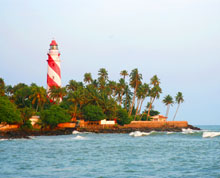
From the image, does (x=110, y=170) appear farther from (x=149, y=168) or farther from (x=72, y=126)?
(x=72, y=126)

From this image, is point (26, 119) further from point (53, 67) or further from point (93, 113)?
point (93, 113)

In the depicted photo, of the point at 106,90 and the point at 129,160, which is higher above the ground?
the point at 106,90

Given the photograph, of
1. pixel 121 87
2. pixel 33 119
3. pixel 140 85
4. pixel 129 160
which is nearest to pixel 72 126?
pixel 33 119

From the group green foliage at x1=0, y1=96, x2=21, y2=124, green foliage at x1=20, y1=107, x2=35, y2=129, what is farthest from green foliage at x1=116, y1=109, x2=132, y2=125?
green foliage at x1=0, y1=96, x2=21, y2=124

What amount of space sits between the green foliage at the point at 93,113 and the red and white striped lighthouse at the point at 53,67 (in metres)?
8.80

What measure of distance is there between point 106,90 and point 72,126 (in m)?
23.9

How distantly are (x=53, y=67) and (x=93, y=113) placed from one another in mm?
14243

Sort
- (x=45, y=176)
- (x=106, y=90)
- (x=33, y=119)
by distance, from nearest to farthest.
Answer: (x=45, y=176)
(x=33, y=119)
(x=106, y=90)

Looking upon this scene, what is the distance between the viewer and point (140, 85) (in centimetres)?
11706

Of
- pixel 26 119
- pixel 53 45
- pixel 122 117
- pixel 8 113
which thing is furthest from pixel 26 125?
pixel 122 117

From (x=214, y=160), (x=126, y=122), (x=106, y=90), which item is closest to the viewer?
(x=214, y=160)

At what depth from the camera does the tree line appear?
74.5 meters

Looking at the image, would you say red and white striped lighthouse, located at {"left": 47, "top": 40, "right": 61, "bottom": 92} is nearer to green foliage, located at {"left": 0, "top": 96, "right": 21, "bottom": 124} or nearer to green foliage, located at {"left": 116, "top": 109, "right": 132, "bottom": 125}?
green foliage, located at {"left": 116, "top": 109, "right": 132, "bottom": 125}

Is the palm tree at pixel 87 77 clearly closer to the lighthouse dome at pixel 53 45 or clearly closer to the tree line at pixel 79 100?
the tree line at pixel 79 100
